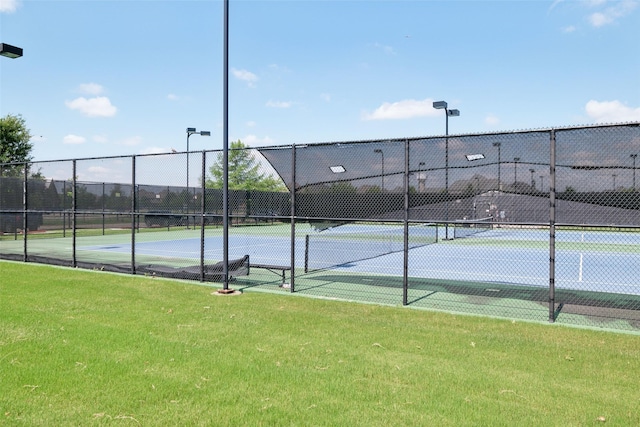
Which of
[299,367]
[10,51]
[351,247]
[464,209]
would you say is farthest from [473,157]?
[351,247]

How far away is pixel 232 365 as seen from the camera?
4.88 meters

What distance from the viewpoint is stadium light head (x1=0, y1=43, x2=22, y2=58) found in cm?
1053

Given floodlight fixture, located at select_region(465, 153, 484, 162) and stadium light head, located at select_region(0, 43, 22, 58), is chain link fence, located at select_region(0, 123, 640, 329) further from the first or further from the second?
stadium light head, located at select_region(0, 43, 22, 58)

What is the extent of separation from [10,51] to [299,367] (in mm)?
10042

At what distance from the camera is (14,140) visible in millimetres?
31641

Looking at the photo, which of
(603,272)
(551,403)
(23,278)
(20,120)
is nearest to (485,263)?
(603,272)

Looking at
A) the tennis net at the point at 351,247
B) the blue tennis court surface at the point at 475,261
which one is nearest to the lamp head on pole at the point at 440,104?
the tennis net at the point at 351,247

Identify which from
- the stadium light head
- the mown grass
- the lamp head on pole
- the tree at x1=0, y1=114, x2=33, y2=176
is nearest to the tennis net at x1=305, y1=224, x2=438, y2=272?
the mown grass

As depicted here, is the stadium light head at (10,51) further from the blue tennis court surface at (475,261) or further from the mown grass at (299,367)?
the blue tennis court surface at (475,261)

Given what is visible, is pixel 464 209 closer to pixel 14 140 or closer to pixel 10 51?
pixel 10 51

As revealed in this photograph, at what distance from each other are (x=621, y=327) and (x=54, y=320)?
24.7ft

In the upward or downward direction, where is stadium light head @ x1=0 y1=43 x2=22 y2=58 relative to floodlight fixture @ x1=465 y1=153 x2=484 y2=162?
upward

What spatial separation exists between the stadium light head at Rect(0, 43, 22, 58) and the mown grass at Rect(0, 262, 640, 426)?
599cm

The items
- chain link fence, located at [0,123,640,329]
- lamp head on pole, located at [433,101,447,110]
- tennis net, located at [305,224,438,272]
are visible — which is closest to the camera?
chain link fence, located at [0,123,640,329]
